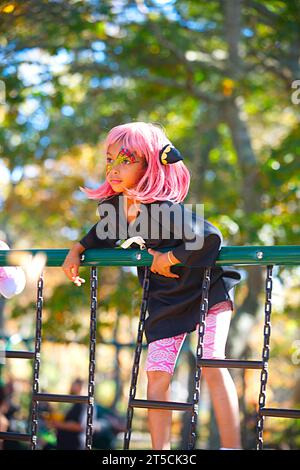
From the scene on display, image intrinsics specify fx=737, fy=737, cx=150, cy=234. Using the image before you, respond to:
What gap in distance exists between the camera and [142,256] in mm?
2848

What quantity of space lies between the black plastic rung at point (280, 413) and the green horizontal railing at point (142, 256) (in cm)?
51

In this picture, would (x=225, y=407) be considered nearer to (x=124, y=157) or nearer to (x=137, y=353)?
(x=137, y=353)

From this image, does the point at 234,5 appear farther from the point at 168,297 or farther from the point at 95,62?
the point at 168,297

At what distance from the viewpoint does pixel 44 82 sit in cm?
780

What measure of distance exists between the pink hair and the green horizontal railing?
0.81 feet

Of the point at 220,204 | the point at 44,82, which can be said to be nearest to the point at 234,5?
the point at 44,82

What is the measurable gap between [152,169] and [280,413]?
1.08 m

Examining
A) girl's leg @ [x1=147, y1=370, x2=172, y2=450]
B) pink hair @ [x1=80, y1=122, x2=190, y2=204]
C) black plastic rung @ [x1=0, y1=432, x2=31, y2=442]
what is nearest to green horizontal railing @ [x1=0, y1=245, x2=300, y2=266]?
pink hair @ [x1=80, y1=122, x2=190, y2=204]

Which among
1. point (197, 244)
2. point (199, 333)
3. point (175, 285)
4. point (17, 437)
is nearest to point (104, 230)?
point (175, 285)

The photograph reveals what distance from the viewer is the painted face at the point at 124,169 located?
9.87 ft

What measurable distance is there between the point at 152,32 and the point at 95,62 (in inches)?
27.4

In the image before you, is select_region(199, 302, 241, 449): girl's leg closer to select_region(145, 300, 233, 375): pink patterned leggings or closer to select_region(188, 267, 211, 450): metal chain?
select_region(145, 300, 233, 375): pink patterned leggings

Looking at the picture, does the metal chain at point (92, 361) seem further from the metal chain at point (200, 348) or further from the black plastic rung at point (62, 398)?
the metal chain at point (200, 348)

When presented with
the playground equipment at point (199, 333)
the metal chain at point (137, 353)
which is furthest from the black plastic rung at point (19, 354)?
the metal chain at point (137, 353)
